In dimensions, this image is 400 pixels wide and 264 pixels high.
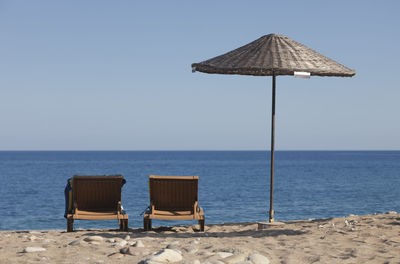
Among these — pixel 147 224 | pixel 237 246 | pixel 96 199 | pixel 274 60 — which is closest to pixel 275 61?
pixel 274 60

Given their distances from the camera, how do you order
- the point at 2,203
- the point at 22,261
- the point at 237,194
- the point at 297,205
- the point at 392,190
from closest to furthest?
the point at 22,261, the point at 297,205, the point at 2,203, the point at 237,194, the point at 392,190

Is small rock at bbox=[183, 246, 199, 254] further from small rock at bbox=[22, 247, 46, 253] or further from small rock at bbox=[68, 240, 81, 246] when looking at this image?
small rock at bbox=[22, 247, 46, 253]

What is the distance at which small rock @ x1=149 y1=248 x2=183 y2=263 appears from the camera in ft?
16.4

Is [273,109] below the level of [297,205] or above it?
above

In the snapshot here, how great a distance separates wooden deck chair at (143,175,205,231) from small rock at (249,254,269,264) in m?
2.69

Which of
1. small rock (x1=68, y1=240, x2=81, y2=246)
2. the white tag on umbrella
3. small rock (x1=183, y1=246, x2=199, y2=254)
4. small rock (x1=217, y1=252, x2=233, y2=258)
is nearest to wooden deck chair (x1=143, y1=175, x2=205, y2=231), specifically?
small rock (x1=68, y1=240, x2=81, y2=246)

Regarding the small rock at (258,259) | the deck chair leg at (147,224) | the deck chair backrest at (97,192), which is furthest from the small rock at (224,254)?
the deck chair backrest at (97,192)

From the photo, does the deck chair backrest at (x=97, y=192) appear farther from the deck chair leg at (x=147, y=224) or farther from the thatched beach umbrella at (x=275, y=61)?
the thatched beach umbrella at (x=275, y=61)

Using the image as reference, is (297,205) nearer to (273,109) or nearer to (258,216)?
(258,216)

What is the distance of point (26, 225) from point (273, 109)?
17.5m

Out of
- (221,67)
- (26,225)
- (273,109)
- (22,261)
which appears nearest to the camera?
(22,261)

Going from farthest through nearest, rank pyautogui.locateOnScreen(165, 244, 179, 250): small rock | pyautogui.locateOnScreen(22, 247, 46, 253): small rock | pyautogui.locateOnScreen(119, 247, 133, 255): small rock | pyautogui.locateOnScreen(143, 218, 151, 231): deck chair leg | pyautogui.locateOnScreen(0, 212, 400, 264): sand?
pyautogui.locateOnScreen(143, 218, 151, 231): deck chair leg
pyautogui.locateOnScreen(165, 244, 179, 250): small rock
pyautogui.locateOnScreen(22, 247, 46, 253): small rock
pyautogui.locateOnScreen(119, 247, 133, 255): small rock
pyautogui.locateOnScreen(0, 212, 400, 264): sand

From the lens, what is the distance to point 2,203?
31.9 meters

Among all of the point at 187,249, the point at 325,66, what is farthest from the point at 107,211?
the point at 325,66
